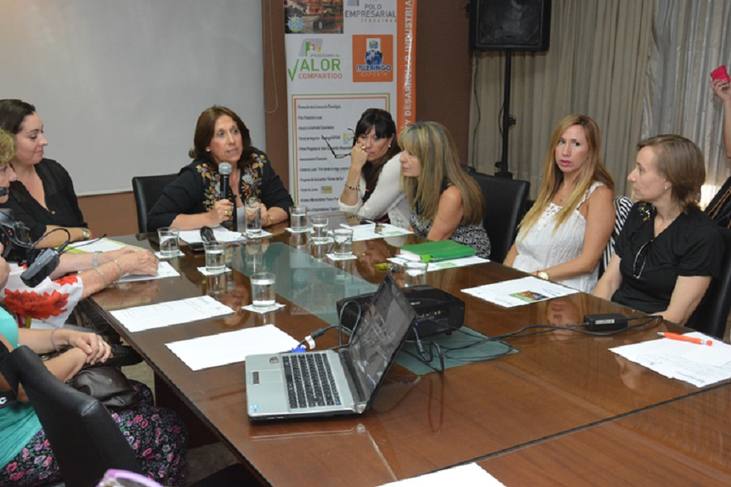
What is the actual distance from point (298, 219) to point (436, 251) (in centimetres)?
75

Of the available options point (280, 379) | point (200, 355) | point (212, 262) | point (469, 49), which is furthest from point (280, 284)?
point (469, 49)

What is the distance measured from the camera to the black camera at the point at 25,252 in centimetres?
201

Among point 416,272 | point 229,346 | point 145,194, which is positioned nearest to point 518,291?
point 416,272

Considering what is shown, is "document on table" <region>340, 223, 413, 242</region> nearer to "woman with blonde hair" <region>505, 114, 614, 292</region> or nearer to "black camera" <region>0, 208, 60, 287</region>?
"woman with blonde hair" <region>505, 114, 614, 292</region>

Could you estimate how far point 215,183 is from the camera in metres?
3.49

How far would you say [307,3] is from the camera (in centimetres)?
512

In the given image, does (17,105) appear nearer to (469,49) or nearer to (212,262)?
(212,262)

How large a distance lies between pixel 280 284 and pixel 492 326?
75 cm

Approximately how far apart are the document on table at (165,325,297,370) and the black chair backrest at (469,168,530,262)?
162 cm

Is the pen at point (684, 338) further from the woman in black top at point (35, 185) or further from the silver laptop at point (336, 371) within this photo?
the woman in black top at point (35, 185)

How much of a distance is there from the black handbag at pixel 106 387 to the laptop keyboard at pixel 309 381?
516mm

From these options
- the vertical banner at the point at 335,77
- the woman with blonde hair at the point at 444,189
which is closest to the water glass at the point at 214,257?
the woman with blonde hair at the point at 444,189

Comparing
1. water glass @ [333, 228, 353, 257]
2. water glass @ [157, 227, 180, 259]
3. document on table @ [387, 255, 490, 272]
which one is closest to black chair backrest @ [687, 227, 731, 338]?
document on table @ [387, 255, 490, 272]

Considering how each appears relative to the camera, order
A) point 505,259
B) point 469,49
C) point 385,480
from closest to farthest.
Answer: point 385,480
point 505,259
point 469,49
